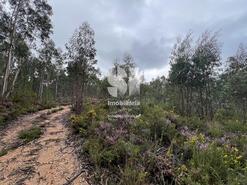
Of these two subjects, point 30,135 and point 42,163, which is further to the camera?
point 30,135

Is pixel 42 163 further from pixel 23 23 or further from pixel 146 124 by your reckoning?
pixel 23 23

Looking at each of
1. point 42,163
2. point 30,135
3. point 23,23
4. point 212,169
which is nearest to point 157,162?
point 212,169

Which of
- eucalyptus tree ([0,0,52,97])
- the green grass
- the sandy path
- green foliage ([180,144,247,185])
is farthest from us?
eucalyptus tree ([0,0,52,97])

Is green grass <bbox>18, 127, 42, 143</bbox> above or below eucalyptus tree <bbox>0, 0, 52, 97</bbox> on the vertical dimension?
below

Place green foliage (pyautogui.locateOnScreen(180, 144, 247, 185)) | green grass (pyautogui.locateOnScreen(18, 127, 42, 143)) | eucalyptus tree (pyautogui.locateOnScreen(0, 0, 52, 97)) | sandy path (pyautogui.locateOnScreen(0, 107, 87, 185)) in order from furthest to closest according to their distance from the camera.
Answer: eucalyptus tree (pyautogui.locateOnScreen(0, 0, 52, 97)) → green grass (pyautogui.locateOnScreen(18, 127, 42, 143)) → sandy path (pyautogui.locateOnScreen(0, 107, 87, 185)) → green foliage (pyautogui.locateOnScreen(180, 144, 247, 185))

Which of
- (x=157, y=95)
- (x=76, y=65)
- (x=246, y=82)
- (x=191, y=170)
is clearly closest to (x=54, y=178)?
(x=191, y=170)

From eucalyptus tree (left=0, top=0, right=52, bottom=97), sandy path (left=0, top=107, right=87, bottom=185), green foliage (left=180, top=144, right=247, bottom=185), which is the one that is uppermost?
eucalyptus tree (left=0, top=0, right=52, bottom=97)

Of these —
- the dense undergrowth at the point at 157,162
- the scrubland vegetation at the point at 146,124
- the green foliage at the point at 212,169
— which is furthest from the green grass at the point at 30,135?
the green foliage at the point at 212,169

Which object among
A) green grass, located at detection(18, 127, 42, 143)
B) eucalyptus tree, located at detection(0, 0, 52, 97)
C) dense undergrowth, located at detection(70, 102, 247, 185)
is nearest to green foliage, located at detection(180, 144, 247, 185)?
dense undergrowth, located at detection(70, 102, 247, 185)

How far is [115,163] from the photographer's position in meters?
5.54

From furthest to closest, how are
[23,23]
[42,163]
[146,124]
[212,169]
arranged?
1. [23,23]
2. [146,124]
3. [42,163]
4. [212,169]

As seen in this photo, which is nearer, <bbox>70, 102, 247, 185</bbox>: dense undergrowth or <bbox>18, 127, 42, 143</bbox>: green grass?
<bbox>70, 102, 247, 185</bbox>: dense undergrowth

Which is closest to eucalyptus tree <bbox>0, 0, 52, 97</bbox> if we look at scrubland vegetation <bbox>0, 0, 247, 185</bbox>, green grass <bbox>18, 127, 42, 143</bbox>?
scrubland vegetation <bbox>0, 0, 247, 185</bbox>

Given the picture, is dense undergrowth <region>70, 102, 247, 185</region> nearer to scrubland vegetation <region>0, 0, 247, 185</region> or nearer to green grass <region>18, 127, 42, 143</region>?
scrubland vegetation <region>0, 0, 247, 185</region>
